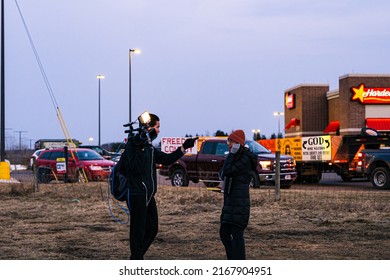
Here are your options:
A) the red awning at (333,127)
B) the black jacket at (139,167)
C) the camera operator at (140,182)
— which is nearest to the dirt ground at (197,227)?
the camera operator at (140,182)

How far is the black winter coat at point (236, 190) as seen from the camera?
24.9 ft

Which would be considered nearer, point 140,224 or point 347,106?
point 140,224

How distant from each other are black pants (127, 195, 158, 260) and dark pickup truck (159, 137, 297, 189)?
515 inches

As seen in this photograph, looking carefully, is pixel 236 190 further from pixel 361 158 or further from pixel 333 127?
pixel 333 127

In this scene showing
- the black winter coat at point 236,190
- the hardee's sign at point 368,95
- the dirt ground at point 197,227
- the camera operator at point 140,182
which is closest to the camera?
the black winter coat at point 236,190

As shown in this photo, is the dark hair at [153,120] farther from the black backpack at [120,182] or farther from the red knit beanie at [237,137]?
the red knit beanie at [237,137]

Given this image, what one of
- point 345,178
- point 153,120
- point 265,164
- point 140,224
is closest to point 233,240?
point 140,224

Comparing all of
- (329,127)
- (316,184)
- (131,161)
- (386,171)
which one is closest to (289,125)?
(329,127)

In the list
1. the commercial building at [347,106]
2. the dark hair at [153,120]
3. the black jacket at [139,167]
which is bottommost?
the black jacket at [139,167]

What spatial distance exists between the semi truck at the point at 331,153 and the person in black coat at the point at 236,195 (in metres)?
17.1

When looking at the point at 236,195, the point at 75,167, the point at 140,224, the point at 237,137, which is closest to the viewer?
the point at 236,195

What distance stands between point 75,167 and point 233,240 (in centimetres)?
1840

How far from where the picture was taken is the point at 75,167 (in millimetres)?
25453

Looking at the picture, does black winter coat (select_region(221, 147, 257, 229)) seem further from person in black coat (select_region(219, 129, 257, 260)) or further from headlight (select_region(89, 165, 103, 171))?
headlight (select_region(89, 165, 103, 171))
